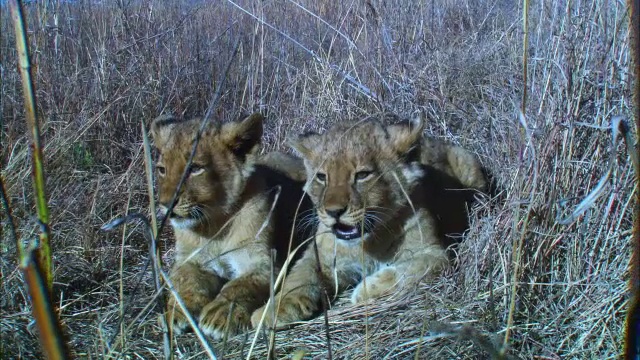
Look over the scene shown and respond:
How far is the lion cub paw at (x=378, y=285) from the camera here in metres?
2.98

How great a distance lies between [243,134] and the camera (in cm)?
323

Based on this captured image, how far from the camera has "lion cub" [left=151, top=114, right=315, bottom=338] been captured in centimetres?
293

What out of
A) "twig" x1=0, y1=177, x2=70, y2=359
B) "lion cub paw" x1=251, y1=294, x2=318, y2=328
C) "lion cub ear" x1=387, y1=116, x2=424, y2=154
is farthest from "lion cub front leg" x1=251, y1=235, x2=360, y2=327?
"twig" x1=0, y1=177, x2=70, y2=359

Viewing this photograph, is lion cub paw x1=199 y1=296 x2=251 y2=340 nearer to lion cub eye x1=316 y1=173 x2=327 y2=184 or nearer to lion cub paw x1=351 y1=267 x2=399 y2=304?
lion cub paw x1=351 y1=267 x2=399 y2=304

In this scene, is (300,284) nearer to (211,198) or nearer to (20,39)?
(211,198)

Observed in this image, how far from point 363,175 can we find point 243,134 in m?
0.62

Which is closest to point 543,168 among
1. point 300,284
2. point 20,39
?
point 300,284

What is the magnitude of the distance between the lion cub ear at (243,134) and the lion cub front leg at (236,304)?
0.61 m

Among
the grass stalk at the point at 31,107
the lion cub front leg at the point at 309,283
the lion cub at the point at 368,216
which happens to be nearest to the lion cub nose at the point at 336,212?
the lion cub at the point at 368,216

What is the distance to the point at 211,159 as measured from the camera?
3.14 meters

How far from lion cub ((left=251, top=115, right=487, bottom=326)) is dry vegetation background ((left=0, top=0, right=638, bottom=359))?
6.5 inches

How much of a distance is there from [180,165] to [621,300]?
184 cm

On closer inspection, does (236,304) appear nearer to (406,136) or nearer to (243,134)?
(243,134)

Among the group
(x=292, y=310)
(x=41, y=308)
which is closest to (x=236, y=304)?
(x=292, y=310)
